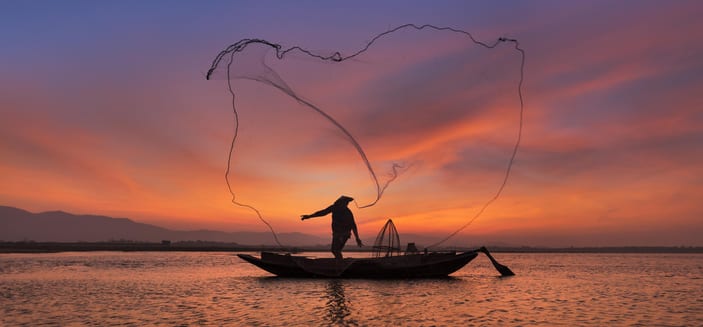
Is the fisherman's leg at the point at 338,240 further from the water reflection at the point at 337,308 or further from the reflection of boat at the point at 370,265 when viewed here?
the water reflection at the point at 337,308

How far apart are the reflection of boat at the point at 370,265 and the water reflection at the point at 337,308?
7.23ft

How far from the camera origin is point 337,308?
1048 inches

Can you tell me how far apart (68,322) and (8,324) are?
202 centimetres

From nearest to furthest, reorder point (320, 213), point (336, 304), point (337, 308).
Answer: point (337, 308), point (336, 304), point (320, 213)

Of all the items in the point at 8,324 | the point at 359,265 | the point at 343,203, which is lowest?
the point at 8,324

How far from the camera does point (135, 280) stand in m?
44.4

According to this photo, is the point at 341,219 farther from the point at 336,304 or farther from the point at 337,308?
the point at 337,308

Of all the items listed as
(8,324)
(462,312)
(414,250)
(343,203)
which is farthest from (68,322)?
(414,250)

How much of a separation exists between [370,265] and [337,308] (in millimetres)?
13531

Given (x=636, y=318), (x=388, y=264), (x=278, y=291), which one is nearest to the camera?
(x=636, y=318)

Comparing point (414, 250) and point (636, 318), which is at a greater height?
point (414, 250)

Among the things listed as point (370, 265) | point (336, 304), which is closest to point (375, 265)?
point (370, 265)

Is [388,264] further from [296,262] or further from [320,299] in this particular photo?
[320,299]

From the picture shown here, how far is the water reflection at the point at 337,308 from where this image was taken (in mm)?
22513
